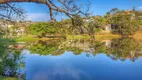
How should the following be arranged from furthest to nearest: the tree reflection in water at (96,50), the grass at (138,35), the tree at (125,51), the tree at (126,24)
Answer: the grass at (138,35) → the tree at (126,24) → the tree reflection in water at (96,50) → the tree at (125,51)

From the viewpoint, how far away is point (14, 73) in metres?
11.5

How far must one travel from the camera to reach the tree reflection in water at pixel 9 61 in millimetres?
10727

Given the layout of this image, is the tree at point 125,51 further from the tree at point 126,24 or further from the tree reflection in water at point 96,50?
the tree at point 126,24

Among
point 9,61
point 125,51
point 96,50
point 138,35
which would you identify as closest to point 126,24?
point 138,35

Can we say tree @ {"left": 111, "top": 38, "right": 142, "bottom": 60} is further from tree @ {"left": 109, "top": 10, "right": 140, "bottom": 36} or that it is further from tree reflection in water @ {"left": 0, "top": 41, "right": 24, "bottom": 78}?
tree reflection in water @ {"left": 0, "top": 41, "right": 24, "bottom": 78}

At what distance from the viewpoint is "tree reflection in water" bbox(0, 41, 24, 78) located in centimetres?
1073

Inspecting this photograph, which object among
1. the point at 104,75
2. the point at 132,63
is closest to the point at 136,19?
the point at 132,63

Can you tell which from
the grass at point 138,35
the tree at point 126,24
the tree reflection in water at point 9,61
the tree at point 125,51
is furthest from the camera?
the grass at point 138,35

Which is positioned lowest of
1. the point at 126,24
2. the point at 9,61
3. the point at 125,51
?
the point at 9,61

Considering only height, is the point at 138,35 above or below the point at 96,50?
above

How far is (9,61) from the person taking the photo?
11.1 m

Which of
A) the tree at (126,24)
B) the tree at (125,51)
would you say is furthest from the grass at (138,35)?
the tree at (125,51)

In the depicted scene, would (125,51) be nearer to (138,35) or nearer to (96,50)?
(96,50)

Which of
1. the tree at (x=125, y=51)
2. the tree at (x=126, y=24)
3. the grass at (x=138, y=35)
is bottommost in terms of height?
the tree at (x=125, y=51)
